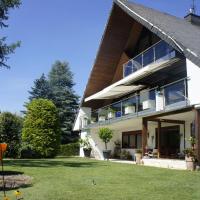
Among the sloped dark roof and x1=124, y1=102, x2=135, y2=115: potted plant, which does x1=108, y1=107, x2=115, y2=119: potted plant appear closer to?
x1=124, y1=102, x2=135, y2=115: potted plant

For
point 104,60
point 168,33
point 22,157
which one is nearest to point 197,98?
point 168,33

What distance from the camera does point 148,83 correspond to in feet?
82.3

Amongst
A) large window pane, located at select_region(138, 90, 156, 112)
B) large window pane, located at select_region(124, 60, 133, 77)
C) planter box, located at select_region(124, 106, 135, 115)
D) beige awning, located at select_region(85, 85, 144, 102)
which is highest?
large window pane, located at select_region(124, 60, 133, 77)

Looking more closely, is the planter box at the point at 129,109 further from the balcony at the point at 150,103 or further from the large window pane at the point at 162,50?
the large window pane at the point at 162,50

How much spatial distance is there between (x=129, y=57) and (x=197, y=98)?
1271cm

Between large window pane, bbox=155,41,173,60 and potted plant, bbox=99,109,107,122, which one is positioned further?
potted plant, bbox=99,109,107,122

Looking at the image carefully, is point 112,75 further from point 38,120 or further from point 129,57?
point 38,120

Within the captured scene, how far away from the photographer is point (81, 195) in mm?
8969

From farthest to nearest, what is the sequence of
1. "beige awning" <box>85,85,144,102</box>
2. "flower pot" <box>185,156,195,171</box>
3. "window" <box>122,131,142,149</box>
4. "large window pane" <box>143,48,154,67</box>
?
1. "window" <box>122,131,142,149</box>
2. "beige awning" <box>85,85,144,102</box>
3. "large window pane" <box>143,48,154,67</box>
4. "flower pot" <box>185,156,195,171</box>

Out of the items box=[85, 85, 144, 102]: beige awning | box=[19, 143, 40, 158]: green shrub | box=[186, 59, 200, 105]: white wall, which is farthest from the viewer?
box=[19, 143, 40, 158]: green shrub

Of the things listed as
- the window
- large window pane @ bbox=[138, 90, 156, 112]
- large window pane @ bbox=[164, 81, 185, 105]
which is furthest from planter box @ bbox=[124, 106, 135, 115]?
the window

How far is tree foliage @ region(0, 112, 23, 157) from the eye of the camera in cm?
2950

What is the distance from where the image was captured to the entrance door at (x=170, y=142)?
23745 millimetres

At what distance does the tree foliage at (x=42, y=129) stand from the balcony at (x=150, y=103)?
4.62 m
